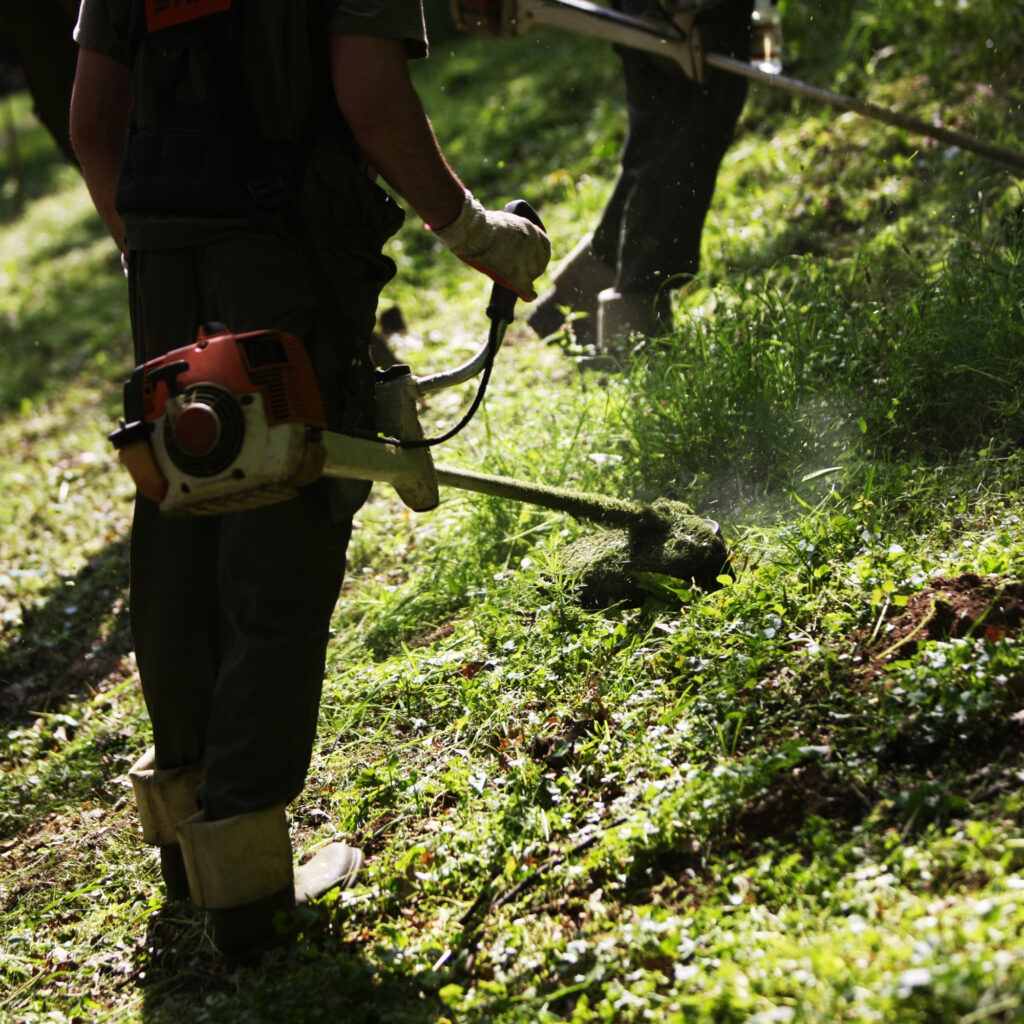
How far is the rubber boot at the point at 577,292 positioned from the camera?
484 cm

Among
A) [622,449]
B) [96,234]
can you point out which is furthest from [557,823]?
[96,234]

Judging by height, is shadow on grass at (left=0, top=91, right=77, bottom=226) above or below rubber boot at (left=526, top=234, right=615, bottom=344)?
above

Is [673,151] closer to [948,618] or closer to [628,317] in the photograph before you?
[628,317]

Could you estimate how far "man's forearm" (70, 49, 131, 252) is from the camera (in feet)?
8.05

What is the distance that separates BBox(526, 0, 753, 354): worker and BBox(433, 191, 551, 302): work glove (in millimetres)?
1739

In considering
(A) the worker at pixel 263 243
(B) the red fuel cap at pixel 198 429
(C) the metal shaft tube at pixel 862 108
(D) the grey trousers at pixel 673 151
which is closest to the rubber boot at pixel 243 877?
(A) the worker at pixel 263 243

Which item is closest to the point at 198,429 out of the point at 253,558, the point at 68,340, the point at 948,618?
the point at 253,558

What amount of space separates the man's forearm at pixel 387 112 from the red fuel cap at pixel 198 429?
0.66 metres

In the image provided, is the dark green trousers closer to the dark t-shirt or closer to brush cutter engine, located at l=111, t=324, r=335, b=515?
the dark t-shirt

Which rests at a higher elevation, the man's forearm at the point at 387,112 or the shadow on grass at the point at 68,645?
the man's forearm at the point at 387,112

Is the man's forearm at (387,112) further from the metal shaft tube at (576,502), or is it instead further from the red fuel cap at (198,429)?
the metal shaft tube at (576,502)

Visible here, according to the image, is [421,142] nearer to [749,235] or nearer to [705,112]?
[705,112]

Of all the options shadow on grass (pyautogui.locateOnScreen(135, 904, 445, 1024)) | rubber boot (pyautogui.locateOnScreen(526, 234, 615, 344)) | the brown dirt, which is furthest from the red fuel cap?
rubber boot (pyautogui.locateOnScreen(526, 234, 615, 344))

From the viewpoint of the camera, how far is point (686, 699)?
8.47 ft
